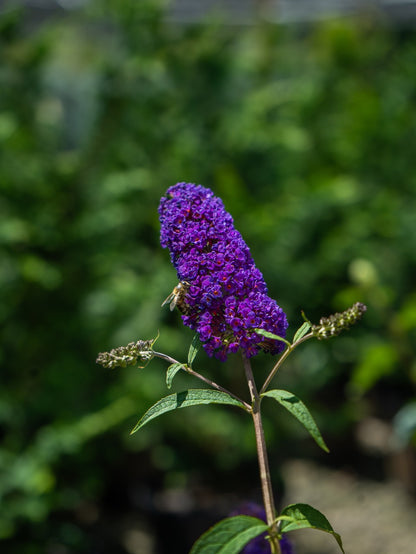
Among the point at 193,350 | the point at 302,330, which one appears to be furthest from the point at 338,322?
the point at 193,350

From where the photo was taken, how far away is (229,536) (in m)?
0.81

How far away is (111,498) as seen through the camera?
134 inches

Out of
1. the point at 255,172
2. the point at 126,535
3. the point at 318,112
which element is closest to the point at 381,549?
the point at 126,535

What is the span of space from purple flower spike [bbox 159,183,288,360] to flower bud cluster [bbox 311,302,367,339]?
5 centimetres

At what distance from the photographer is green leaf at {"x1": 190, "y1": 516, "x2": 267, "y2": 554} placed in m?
0.78

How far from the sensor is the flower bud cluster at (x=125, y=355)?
84cm

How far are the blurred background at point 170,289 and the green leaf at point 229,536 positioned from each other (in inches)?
52.4

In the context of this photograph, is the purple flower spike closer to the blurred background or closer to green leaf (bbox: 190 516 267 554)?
green leaf (bbox: 190 516 267 554)

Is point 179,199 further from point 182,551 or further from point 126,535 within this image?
point 126,535

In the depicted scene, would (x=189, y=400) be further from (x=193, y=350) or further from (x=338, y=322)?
(x=338, y=322)

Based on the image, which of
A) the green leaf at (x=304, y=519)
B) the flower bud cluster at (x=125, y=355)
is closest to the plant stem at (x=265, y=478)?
the green leaf at (x=304, y=519)

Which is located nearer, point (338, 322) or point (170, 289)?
point (338, 322)

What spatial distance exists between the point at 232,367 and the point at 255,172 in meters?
1.13

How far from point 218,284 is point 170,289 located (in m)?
2.20
